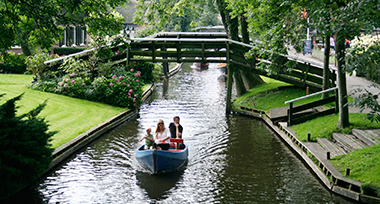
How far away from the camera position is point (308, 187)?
488 inches

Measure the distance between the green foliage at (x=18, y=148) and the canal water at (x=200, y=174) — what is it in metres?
1.07

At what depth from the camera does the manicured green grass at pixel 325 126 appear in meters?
15.6

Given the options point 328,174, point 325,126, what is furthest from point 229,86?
point 328,174

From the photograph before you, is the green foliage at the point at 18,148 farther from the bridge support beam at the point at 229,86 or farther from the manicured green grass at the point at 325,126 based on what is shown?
the bridge support beam at the point at 229,86

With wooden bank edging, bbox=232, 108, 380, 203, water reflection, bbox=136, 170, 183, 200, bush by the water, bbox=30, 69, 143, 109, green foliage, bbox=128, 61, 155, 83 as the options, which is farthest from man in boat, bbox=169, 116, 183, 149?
green foliage, bbox=128, 61, 155, 83

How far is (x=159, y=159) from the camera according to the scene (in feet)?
43.8

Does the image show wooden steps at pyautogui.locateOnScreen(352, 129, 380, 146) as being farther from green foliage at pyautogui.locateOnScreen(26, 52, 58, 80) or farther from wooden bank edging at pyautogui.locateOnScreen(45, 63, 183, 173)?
green foliage at pyautogui.locateOnScreen(26, 52, 58, 80)

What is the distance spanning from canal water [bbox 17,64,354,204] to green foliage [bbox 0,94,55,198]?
1068 millimetres

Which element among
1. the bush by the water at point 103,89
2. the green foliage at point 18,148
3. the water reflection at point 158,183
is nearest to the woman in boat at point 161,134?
the water reflection at point 158,183

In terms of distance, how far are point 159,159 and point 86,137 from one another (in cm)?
474

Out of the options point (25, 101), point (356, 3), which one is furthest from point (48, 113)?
point (356, 3)

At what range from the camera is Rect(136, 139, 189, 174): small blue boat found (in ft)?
43.6

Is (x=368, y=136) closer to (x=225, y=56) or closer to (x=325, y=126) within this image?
(x=325, y=126)

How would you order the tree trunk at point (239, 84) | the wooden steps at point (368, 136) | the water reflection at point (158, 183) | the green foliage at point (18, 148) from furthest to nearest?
the tree trunk at point (239, 84) < the wooden steps at point (368, 136) < the water reflection at point (158, 183) < the green foliage at point (18, 148)
